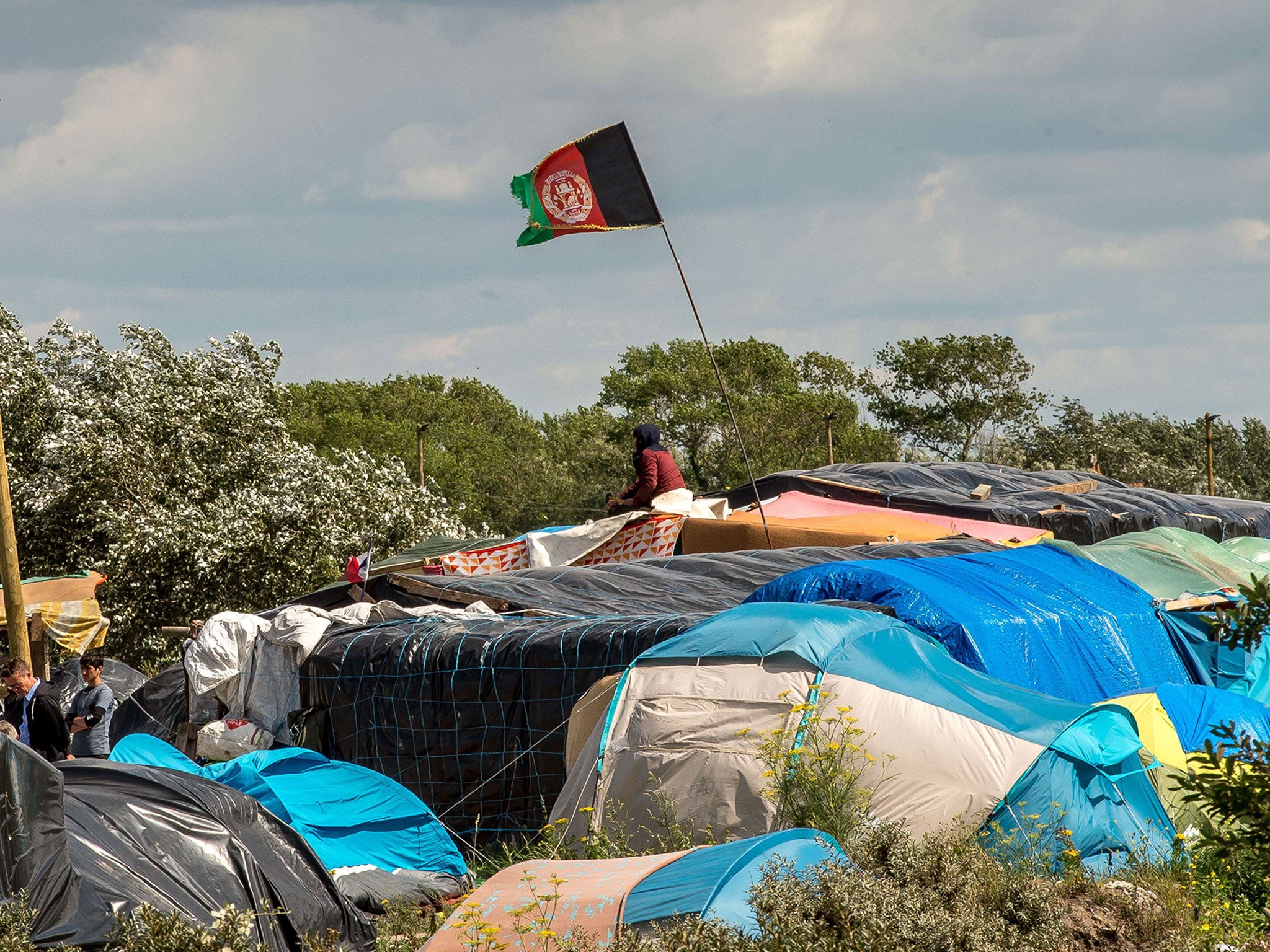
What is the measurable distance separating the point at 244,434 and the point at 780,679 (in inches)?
686

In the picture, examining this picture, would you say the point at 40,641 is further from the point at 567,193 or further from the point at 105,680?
the point at 567,193

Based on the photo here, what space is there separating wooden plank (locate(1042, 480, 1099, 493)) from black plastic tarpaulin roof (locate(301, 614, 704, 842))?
1568 centimetres

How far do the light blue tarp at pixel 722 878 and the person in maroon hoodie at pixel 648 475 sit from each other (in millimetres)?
9871

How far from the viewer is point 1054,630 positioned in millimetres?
10336

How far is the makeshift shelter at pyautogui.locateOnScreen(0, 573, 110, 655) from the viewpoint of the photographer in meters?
17.0

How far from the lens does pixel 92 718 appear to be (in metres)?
9.87

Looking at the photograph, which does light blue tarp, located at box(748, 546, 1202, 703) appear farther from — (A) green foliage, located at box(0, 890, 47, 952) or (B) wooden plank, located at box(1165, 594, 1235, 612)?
(A) green foliage, located at box(0, 890, 47, 952)

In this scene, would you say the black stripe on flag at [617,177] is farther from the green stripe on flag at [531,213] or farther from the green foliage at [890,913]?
the green foliage at [890,913]

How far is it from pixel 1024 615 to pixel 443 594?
551 cm

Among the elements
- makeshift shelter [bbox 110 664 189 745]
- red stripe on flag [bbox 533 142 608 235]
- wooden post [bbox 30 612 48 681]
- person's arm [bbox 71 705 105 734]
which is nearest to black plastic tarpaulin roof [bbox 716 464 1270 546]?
red stripe on flag [bbox 533 142 608 235]

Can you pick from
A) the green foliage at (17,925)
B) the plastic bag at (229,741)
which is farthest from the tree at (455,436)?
the green foliage at (17,925)

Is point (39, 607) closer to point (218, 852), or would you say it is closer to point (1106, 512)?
point (218, 852)

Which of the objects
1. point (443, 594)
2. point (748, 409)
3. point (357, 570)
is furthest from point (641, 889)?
point (748, 409)

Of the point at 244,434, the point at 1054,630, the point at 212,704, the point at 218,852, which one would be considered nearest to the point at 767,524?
the point at 1054,630
